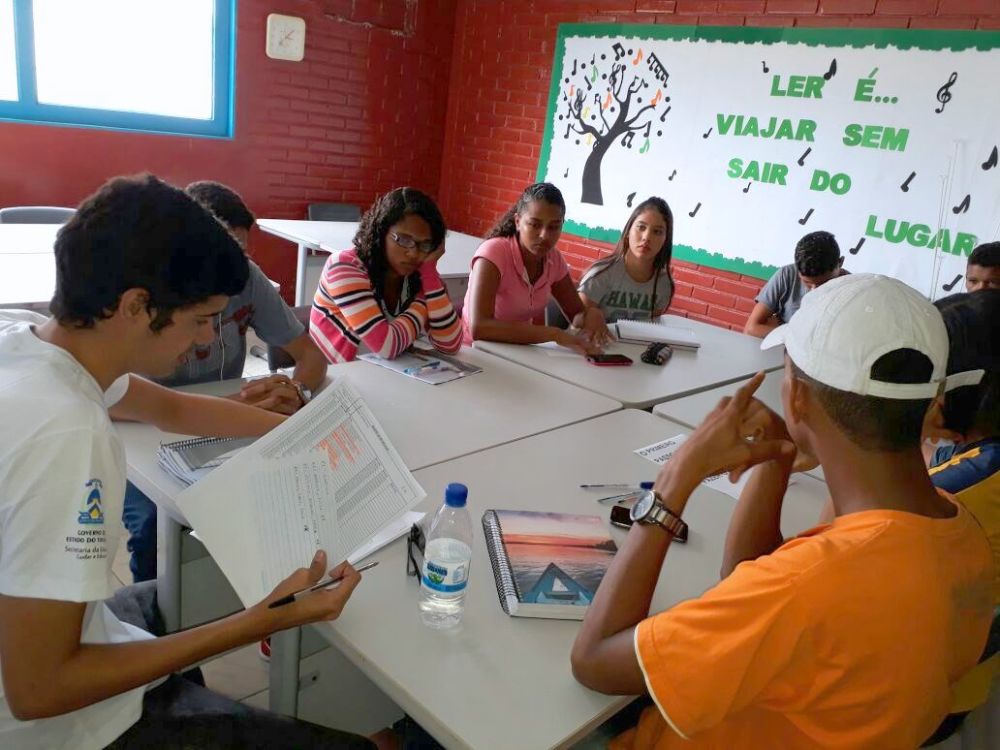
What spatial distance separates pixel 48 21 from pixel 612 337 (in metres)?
3.41

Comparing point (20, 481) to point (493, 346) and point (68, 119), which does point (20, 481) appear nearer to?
point (493, 346)

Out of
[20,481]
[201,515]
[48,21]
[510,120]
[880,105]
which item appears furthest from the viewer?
[510,120]

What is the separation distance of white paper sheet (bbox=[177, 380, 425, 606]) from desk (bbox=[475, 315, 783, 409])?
42.8 inches

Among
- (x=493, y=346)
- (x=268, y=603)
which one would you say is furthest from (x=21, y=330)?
(x=493, y=346)

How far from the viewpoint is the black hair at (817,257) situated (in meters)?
2.98

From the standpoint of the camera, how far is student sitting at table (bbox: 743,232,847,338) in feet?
9.92

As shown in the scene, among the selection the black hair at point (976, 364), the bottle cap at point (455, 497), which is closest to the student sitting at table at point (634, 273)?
the black hair at point (976, 364)

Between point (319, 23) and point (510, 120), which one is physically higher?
point (319, 23)

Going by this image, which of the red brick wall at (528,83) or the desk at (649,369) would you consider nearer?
the desk at (649,369)

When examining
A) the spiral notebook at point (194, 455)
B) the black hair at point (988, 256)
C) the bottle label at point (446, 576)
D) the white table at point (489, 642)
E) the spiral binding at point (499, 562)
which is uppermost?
the black hair at point (988, 256)

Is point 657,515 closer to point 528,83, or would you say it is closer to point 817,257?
point 817,257

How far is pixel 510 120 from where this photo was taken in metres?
5.11

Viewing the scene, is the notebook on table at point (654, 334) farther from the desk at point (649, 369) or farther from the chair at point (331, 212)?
the chair at point (331, 212)

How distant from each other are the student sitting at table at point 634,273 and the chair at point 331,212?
7.96ft
